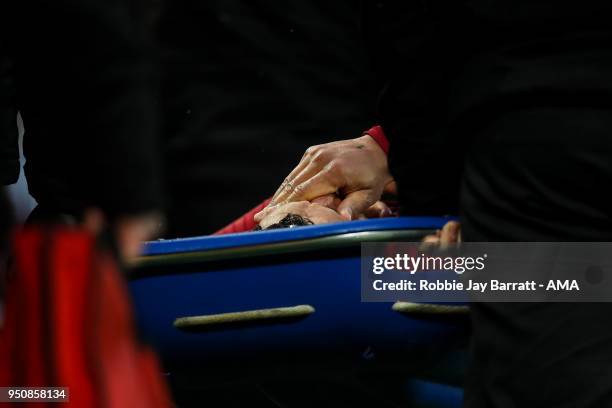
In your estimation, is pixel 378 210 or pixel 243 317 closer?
pixel 243 317

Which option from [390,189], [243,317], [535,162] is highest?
[535,162]

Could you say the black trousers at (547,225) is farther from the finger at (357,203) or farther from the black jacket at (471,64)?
the finger at (357,203)

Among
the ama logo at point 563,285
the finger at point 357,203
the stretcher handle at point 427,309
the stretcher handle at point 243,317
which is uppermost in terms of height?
the ama logo at point 563,285

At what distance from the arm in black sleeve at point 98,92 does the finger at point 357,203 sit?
0.71 m

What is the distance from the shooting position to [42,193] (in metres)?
1.11

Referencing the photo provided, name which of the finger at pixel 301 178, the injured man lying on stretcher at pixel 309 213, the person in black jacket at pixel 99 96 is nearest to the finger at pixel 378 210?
the injured man lying on stretcher at pixel 309 213

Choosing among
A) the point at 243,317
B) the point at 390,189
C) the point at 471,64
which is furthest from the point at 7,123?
the point at 390,189

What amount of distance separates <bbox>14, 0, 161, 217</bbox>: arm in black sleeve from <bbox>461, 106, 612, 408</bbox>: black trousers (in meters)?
0.32

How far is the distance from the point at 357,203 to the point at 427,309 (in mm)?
291

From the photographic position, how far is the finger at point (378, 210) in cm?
132

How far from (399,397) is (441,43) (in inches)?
20.7

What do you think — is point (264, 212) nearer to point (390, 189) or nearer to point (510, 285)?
point (390, 189)

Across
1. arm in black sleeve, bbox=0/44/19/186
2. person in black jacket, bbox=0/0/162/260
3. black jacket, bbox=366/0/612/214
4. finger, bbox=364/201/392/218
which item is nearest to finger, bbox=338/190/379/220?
finger, bbox=364/201/392/218

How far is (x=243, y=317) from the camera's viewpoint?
3.65ft
